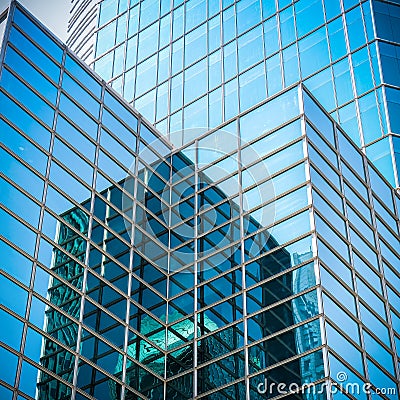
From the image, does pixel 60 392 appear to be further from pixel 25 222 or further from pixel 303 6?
pixel 303 6

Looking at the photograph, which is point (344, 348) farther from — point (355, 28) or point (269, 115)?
point (355, 28)

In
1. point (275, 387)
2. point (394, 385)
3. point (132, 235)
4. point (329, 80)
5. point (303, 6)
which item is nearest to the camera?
point (275, 387)

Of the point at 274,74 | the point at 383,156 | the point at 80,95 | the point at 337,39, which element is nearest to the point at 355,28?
the point at 337,39

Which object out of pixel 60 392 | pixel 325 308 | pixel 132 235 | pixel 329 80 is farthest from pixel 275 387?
pixel 329 80

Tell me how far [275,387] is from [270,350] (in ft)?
4.19

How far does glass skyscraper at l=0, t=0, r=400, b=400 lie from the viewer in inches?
1010

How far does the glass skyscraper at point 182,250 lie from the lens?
25.7m

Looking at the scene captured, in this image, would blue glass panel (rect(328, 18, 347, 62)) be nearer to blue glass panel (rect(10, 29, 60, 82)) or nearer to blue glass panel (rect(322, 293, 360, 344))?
blue glass panel (rect(10, 29, 60, 82))

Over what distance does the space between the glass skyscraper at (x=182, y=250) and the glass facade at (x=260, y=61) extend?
7.71 m

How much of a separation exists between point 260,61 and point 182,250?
56.6ft

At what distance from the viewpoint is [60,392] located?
25406mm

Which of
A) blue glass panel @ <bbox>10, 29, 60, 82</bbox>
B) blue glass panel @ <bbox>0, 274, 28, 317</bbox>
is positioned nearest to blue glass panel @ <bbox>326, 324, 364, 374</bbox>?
blue glass panel @ <bbox>0, 274, 28, 317</bbox>

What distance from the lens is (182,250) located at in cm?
3209

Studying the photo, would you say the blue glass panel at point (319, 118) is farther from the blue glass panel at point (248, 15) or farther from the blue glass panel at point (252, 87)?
the blue glass panel at point (248, 15)
